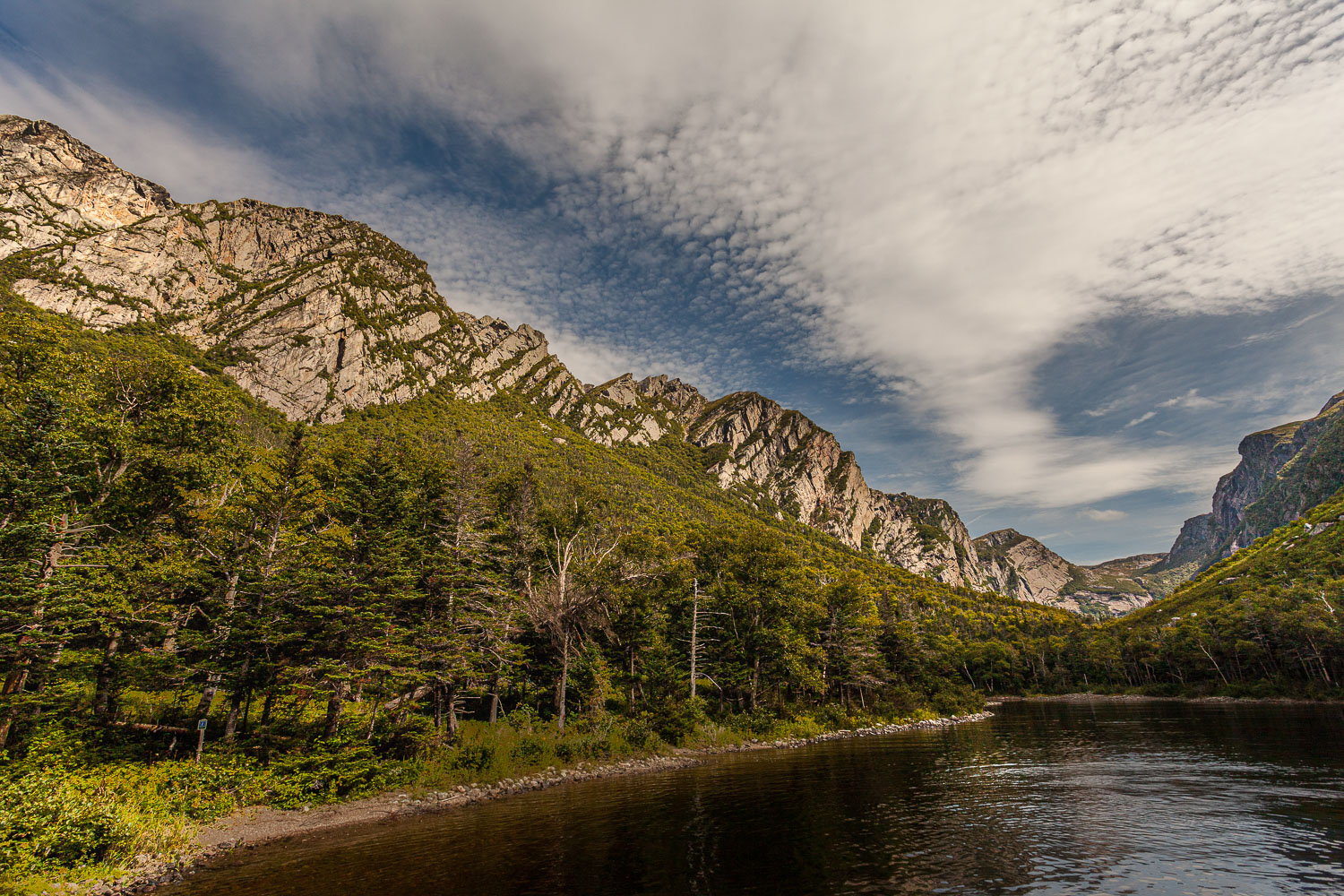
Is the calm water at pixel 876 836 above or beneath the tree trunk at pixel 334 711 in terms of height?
beneath

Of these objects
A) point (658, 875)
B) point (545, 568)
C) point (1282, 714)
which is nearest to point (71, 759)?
point (658, 875)

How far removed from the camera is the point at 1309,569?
10069cm

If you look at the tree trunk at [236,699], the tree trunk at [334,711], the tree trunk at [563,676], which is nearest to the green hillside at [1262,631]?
the tree trunk at [563,676]

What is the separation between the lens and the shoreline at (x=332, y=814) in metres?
14.8

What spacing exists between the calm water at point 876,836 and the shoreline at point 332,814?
1041 mm

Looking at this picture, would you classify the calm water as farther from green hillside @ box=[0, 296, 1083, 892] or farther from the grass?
green hillside @ box=[0, 296, 1083, 892]

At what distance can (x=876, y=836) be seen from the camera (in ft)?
56.2

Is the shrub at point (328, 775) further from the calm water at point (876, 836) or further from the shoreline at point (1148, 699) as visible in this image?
the shoreline at point (1148, 699)

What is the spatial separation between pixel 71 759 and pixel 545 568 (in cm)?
2634

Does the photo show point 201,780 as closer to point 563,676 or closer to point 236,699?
point 236,699

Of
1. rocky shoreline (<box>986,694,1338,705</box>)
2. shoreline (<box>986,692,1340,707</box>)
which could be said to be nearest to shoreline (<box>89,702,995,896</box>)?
shoreline (<box>986,692,1340,707</box>)

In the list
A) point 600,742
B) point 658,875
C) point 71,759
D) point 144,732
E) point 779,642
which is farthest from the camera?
point 779,642

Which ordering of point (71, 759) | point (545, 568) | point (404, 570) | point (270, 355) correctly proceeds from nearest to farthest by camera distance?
1. point (71, 759)
2. point (404, 570)
3. point (545, 568)
4. point (270, 355)

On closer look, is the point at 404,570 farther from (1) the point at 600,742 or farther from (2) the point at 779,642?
(2) the point at 779,642
